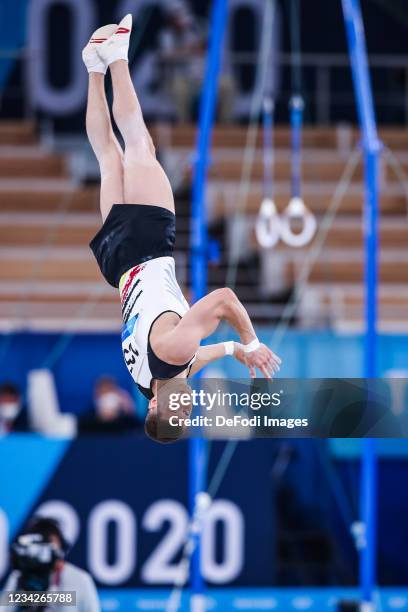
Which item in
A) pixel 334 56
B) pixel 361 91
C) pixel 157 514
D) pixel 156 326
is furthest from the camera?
pixel 334 56

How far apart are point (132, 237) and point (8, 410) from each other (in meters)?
4.13

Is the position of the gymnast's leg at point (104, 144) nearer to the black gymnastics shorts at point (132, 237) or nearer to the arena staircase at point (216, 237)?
the black gymnastics shorts at point (132, 237)

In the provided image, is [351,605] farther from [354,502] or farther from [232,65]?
[232,65]

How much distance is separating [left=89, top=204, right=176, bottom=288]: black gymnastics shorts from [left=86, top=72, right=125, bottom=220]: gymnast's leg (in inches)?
3.0

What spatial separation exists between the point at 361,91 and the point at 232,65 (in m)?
6.22

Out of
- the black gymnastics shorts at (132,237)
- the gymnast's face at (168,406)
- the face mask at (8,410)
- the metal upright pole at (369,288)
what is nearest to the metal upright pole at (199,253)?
the metal upright pole at (369,288)

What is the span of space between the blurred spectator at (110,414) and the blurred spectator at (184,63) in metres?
4.71

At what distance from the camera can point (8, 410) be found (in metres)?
9.88

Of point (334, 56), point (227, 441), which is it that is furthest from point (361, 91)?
point (334, 56)

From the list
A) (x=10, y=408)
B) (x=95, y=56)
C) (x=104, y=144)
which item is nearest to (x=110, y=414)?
(x=10, y=408)

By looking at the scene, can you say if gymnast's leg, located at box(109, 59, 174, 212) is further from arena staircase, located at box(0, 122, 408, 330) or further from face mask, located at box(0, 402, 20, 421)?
arena staircase, located at box(0, 122, 408, 330)

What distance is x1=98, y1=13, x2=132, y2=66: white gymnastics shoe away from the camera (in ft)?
20.1

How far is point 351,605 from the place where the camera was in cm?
884

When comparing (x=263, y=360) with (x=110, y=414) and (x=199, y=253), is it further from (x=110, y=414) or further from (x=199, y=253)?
(x=110, y=414)
